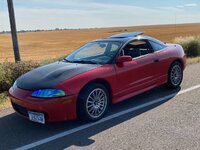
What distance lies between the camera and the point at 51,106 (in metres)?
4.41

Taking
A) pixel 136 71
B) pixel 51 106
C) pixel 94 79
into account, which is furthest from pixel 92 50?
pixel 51 106

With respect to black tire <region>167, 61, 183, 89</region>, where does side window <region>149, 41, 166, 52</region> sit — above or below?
above

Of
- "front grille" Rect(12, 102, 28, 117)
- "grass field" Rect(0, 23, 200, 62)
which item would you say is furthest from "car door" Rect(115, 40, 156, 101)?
"grass field" Rect(0, 23, 200, 62)

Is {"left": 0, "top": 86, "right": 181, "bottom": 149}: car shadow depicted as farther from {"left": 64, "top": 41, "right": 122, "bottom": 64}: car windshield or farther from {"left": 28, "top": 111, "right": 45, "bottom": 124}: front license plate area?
{"left": 64, "top": 41, "right": 122, "bottom": 64}: car windshield

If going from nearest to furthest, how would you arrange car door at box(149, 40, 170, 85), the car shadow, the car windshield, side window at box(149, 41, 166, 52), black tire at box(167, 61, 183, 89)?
the car shadow → the car windshield → car door at box(149, 40, 170, 85) → side window at box(149, 41, 166, 52) → black tire at box(167, 61, 183, 89)

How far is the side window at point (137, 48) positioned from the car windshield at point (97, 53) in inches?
10.1

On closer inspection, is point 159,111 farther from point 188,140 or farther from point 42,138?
point 42,138

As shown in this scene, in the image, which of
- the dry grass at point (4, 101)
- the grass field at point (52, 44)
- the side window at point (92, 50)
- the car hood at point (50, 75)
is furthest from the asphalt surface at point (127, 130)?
the grass field at point (52, 44)

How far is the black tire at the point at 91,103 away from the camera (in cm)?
471

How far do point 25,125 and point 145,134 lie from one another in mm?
2020

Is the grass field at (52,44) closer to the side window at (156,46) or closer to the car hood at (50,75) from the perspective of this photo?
the car hood at (50,75)

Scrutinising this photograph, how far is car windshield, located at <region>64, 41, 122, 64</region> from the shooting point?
5.50 meters

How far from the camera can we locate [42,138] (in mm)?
4348

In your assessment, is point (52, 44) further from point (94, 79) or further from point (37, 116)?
point (37, 116)
